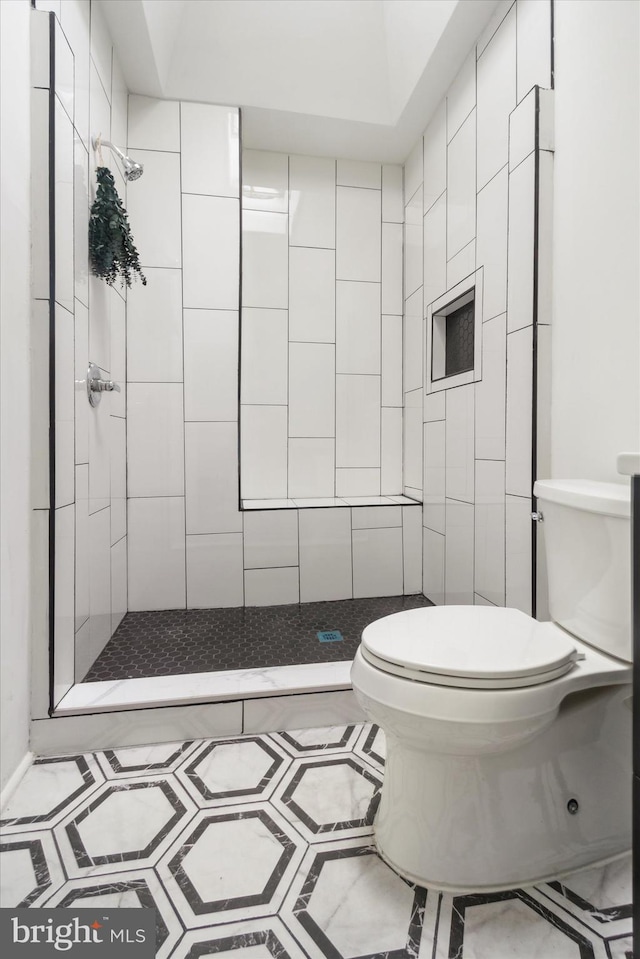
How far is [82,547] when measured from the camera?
1.60 meters

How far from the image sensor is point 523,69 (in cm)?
161

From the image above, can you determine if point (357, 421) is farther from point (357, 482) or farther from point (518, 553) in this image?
point (518, 553)

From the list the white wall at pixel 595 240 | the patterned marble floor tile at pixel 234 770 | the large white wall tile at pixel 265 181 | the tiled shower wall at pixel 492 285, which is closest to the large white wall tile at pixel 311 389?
the tiled shower wall at pixel 492 285

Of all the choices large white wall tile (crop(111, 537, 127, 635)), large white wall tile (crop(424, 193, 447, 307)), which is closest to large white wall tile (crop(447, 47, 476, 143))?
large white wall tile (crop(424, 193, 447, 307))

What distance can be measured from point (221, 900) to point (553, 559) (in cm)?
98

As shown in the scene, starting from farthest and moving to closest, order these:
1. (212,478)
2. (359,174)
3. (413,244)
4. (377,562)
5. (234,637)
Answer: (359,174)
(413,244)
(377,562)
(212,478)
(234,637)

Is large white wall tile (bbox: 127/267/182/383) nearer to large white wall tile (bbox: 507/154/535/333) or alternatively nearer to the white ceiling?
the white ceiling

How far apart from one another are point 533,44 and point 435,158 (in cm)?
73

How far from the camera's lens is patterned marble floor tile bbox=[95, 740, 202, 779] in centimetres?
129

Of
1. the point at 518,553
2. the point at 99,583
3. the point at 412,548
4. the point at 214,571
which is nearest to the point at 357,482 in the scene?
the point at 412,548

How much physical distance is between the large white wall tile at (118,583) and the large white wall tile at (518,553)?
1.47 m

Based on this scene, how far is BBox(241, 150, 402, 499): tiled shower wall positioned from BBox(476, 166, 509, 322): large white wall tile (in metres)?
0.88

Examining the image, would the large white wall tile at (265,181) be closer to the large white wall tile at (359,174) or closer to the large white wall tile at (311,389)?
the large white wall tile at (359,174)

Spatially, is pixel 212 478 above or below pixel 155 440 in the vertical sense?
below
